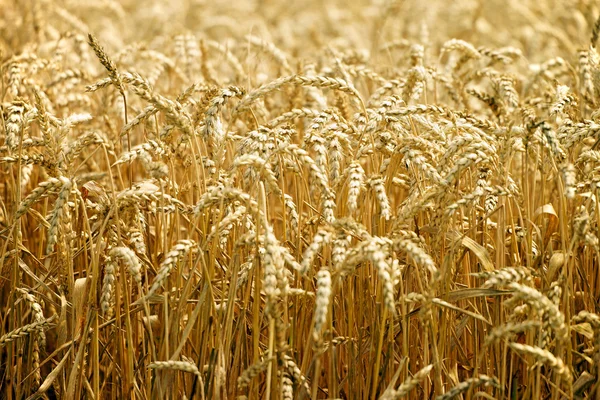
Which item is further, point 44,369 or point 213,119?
point 44,369

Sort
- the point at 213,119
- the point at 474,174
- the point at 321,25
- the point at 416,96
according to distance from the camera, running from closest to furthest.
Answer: the point at 213,119 < the point at 474,174 < the point at 416,96 < the point at 321,25

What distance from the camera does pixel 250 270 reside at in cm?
198

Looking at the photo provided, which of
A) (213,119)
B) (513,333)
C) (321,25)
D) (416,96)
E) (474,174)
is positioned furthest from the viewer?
(321,25)

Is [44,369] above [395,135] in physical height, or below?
below

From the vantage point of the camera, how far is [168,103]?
1.90 metres

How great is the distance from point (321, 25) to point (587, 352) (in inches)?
246

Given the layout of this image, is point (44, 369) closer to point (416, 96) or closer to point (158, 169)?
point (158, 169)

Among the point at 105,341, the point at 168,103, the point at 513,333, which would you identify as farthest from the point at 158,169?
the point at 513,333

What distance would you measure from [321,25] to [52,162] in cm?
622

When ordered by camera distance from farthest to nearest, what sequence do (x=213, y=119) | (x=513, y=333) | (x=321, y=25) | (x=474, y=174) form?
1. (x=321, y=25)
2. (x=474, y=174)
3. (x=213, y=119)
4. (x=513, y=333)

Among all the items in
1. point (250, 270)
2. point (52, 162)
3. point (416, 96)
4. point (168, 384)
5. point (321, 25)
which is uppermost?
point (321, 25)

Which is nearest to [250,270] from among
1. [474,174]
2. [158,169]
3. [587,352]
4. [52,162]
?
[158,169]

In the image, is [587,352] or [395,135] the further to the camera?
[395,135]

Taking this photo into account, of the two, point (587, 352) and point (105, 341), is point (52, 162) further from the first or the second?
point (587, 352)
